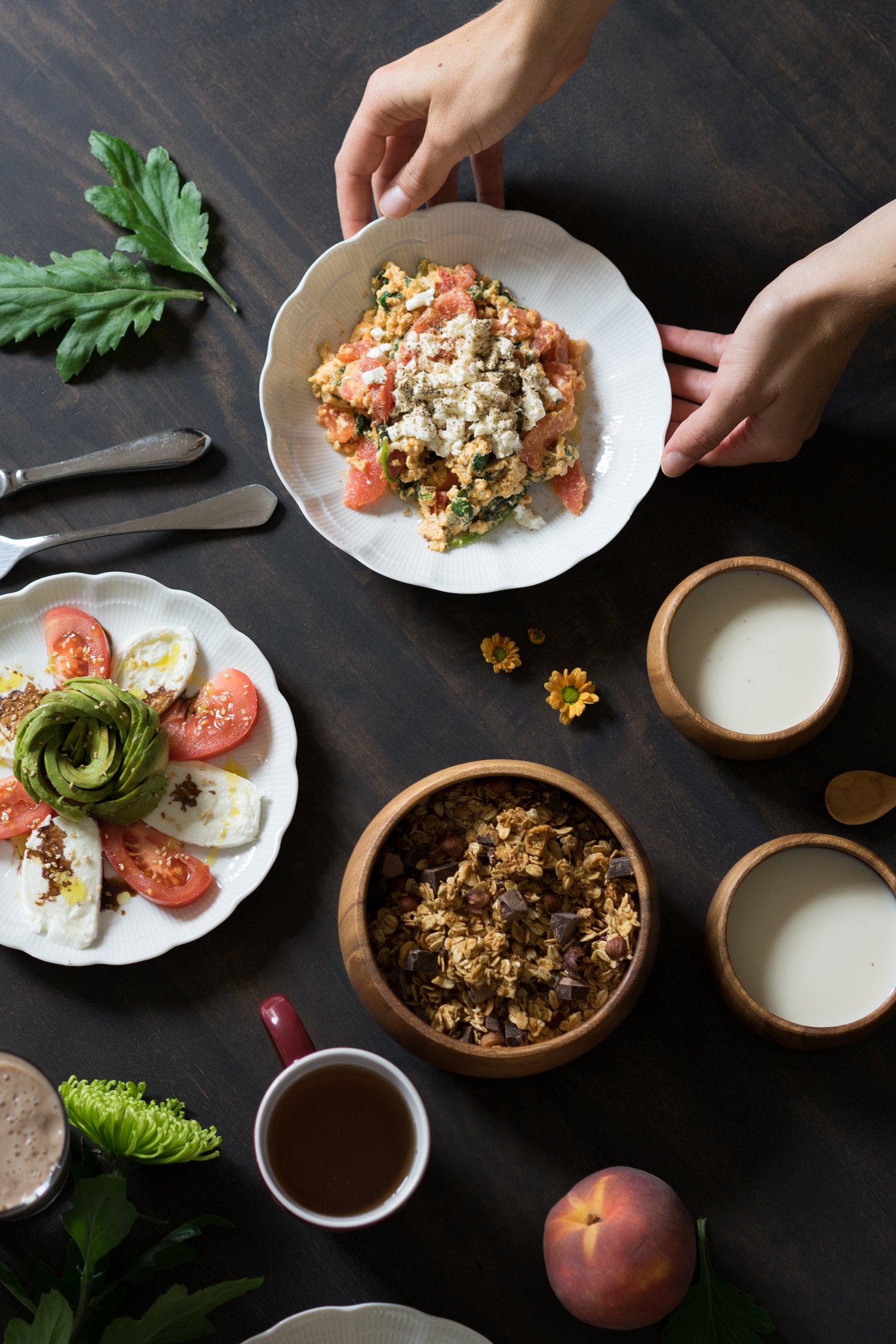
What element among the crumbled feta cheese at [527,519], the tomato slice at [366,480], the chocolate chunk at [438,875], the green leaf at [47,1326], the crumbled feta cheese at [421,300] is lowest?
the chocolate chunk at [438,875]

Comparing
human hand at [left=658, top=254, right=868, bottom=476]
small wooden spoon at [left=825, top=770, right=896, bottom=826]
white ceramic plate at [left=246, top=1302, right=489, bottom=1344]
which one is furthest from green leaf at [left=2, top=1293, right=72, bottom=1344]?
human hand at [left=658, top=254, right=868, bottom=476]

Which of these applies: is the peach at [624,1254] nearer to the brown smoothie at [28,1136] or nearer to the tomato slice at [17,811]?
the brown smoothie at [28,1136]

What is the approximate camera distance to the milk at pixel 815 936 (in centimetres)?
161

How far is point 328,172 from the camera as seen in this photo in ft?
5.96

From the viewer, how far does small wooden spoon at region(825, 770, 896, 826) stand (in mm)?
1756

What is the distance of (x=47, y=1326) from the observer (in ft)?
4.65

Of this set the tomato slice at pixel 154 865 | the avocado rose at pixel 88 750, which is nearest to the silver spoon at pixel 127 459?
the avocado rose at pixel 88 750

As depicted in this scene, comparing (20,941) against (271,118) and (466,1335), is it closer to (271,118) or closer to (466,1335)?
(466,1335)

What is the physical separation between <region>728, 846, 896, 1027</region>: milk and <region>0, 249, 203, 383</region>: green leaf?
157 cm

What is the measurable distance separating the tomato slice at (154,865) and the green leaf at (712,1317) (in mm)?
1079

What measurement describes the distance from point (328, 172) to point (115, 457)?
70 cm

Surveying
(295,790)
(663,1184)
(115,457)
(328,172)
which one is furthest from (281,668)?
(663,1184)

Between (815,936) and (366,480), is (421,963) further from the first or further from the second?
(366,480)

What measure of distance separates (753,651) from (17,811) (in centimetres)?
137
